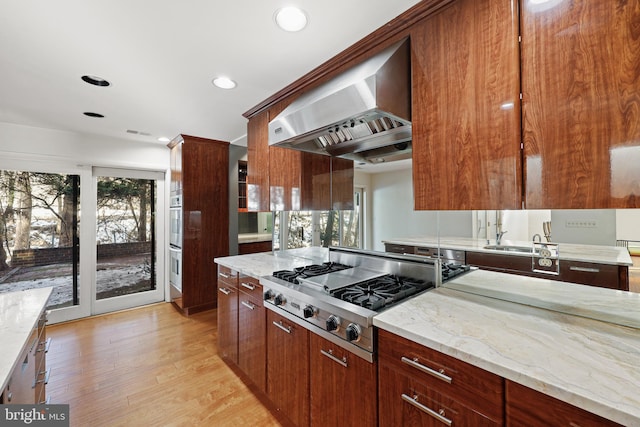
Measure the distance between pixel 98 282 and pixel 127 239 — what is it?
66cm

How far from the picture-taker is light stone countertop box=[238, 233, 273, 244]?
4184 millimetres

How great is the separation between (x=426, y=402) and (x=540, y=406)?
37 cm

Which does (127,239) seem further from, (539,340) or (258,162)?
(539,340)

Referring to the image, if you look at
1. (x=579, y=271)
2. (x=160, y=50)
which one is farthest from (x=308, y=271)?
(x=160, y=50)

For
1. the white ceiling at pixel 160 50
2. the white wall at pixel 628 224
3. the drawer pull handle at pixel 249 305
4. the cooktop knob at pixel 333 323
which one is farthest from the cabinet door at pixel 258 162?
the white wall at pixel 628 224

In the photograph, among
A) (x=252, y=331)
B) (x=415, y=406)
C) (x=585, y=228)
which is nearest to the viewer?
(x=415, y=406)

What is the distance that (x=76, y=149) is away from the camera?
135 inches

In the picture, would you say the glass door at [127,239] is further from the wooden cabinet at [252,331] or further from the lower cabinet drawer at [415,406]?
the lower cabinet drawer at [415,406]

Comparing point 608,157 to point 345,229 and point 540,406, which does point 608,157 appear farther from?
point 345,229

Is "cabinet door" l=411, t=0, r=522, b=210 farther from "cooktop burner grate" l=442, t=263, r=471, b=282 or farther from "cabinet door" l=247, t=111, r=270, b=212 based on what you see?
"cabinet door" l=247, t=111, r=270, b=212

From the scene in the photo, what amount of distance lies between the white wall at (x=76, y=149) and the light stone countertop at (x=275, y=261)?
2.41 metres

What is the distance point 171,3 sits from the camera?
4.43 ft

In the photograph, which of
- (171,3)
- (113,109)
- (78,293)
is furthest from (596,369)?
(78,293)

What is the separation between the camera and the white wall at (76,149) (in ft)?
10.1
